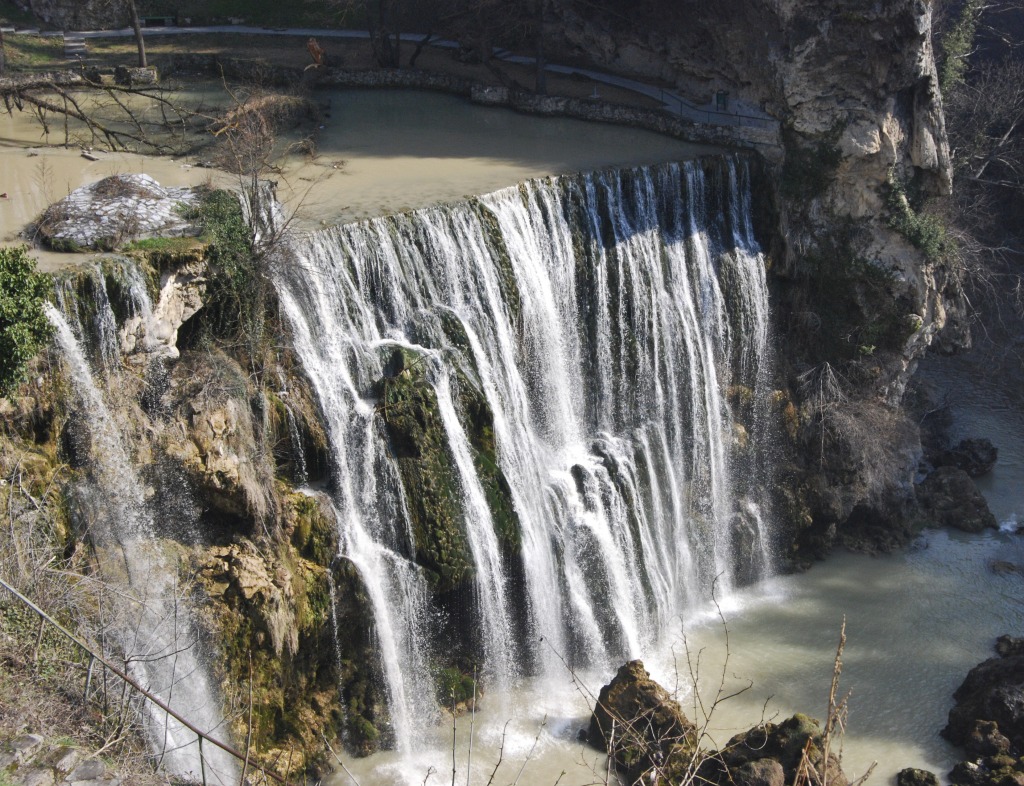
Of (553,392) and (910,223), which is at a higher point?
(910,223)

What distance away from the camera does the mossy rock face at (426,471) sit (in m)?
17.1

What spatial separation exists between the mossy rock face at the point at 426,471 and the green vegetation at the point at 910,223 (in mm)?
11675

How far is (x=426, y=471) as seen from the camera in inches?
679

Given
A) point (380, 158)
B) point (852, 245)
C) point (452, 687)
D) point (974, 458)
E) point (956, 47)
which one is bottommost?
point (452, 687)

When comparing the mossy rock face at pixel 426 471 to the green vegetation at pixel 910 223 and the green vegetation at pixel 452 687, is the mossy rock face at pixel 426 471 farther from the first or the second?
the green vegetation at pixel 910 223

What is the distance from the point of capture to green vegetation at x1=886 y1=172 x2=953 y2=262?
23.0m

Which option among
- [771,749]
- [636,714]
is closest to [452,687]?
[636,714]

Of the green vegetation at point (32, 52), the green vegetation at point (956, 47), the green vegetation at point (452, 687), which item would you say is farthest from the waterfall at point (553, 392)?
the green vegetation at point (32, 52)

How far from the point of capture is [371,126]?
25.4m

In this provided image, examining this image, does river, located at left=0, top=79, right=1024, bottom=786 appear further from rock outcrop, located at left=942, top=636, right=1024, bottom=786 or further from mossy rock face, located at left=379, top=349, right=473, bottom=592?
mossy rock face, located at left=379, top=349, right=473, bottom=592

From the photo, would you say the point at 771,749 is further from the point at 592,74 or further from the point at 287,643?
the point at 592,74

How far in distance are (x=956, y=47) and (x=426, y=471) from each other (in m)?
21.4

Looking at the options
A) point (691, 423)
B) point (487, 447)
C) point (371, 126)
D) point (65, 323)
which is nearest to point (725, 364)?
point (691, 423)

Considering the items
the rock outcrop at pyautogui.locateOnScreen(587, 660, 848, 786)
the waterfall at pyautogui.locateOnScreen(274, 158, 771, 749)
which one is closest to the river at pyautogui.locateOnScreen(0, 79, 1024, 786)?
the rock outcrop at pyautogui.locateOnScreen(587, 660, 848, 786)
